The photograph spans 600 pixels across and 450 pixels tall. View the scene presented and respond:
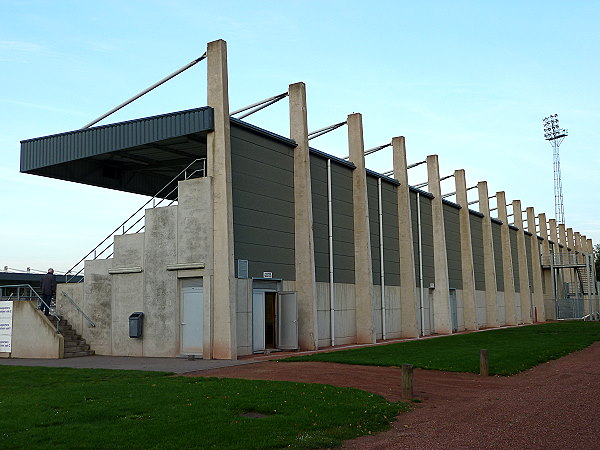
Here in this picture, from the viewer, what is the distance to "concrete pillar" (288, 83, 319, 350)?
25969mm

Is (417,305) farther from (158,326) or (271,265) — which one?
(158,326)

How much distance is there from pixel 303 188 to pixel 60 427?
59.0 feet

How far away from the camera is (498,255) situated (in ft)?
174

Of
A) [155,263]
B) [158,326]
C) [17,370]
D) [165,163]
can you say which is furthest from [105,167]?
[17,370]

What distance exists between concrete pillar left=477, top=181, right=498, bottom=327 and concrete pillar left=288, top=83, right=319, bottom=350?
25.8 meters

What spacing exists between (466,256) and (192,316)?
27.0 metres

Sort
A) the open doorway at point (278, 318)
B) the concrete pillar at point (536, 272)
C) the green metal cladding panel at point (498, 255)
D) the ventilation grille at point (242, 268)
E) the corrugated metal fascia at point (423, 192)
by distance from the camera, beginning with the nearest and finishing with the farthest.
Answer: the ventilation grille at point (242, 268) < the open doorway at point (278, 318) < the corrugated metal fascia at point (423, 192) < the green metal cladding panel at point (498, 255) < the concrete pillar at point (536, 272)

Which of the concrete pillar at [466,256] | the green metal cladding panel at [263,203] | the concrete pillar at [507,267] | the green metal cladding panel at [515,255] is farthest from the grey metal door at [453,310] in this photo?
the green metal cladding panel at [263,203]

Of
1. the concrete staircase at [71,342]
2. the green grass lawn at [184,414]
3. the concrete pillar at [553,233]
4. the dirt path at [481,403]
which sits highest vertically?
the concrete pillar at [553,233]

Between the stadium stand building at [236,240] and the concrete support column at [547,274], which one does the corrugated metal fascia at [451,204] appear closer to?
the stadium stand building at [236,240]

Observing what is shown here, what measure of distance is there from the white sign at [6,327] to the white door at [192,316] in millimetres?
7552

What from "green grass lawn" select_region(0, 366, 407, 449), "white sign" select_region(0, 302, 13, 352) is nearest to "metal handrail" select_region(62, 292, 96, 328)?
"white sign" select_region(0, 302, 13, 352)

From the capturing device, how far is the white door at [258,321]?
78.2 ft

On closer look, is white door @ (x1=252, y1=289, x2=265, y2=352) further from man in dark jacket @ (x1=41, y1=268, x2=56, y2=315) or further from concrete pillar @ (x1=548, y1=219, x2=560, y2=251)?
concrete pillar @ (x1=548, y1=219, x2=560, y2=251)
